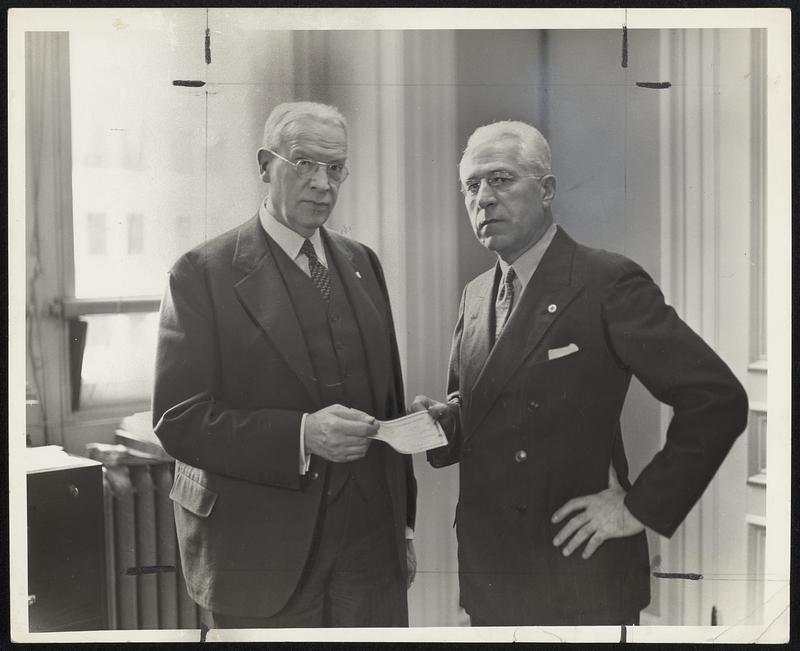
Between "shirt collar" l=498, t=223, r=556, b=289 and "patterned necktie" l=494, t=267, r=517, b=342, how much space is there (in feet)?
0.05

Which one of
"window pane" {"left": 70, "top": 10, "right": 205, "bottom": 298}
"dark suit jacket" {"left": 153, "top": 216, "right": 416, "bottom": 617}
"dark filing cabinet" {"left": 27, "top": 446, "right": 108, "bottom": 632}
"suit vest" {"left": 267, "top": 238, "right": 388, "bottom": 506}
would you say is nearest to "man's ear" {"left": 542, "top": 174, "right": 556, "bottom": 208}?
"dark suit jacket" {"left": 153, "top": 216, "right": 416, "bottom": 617}

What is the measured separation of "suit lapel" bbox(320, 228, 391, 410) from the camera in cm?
208

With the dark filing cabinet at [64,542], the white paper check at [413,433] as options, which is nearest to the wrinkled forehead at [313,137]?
the white paper check at [413,433]

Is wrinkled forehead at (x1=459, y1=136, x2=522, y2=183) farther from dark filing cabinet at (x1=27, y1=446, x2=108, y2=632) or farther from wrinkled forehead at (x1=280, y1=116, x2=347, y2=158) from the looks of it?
dark filing cabinet at (x1=27, y1=446, x2=108, y2=632)

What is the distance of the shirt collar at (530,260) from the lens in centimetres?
207

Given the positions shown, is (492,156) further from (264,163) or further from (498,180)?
(264,163)

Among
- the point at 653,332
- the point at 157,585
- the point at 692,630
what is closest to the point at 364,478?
the point at 157,585

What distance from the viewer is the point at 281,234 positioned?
6.79ft

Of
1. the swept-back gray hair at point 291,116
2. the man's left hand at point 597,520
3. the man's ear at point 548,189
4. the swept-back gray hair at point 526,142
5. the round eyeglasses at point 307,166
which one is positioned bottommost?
the man's left hand at point 597,520

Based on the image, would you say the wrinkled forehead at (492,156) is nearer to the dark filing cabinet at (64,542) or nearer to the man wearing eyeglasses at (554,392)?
the man wearing eyeglasses at (554,392)

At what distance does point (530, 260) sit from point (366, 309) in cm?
Result: 47

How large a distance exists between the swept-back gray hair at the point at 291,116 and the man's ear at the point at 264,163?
20mm

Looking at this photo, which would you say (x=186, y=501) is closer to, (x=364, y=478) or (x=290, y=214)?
(x=364, y=478)

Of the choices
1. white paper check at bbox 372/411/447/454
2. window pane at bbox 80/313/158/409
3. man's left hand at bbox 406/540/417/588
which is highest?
window pane at bbox 80/313/158/409
